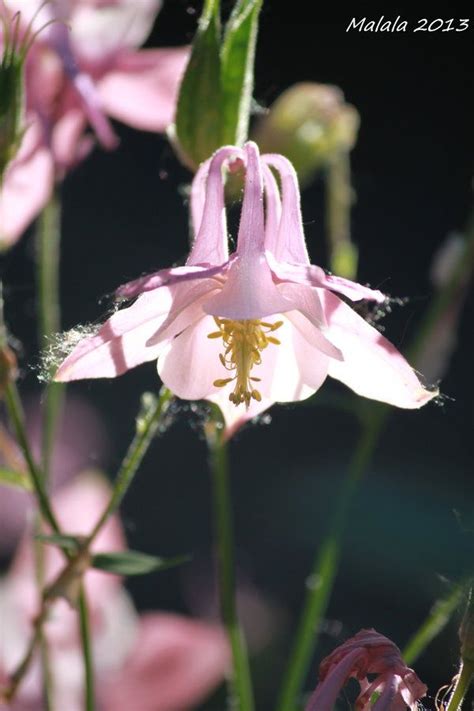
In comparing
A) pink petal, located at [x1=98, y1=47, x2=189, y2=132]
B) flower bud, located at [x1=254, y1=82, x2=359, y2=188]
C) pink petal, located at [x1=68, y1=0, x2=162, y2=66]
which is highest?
pink petal, located at [x1=68, y1=0, x2=162, y2=66]

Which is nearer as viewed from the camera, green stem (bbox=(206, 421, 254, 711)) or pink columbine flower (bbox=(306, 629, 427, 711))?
pink columbine flower (bbox=(306, 629, 427, 711))

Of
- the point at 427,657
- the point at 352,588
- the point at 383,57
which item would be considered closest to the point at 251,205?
the point at 427,657

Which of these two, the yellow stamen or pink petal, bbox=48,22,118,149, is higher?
pink petal, bbox=48,22,118,149

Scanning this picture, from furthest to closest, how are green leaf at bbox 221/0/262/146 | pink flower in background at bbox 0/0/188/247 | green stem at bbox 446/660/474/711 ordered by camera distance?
pink flower in background at bbox 0/0/188/247, green leaf at bbox 221/0/262/146, green stem at bbox 446/660/474/711

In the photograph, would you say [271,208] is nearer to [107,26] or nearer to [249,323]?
[249,323]

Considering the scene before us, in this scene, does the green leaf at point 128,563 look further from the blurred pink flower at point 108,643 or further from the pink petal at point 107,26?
the pink petal at point 107,26

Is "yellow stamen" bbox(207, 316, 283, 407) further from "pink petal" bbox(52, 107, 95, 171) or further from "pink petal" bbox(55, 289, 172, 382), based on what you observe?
"pink petal" bbox(52, 107, 95, 171)

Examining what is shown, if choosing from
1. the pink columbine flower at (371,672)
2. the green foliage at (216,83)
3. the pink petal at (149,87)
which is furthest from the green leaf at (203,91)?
the pink columbine flower at (371,672)

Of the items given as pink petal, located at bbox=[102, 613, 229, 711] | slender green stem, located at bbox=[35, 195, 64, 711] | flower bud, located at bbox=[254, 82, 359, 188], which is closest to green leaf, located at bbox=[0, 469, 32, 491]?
slender green stem, located at bbox=[35, 195, 64, 711]
